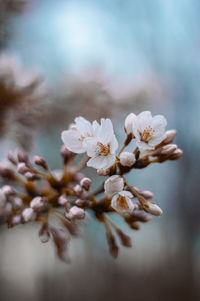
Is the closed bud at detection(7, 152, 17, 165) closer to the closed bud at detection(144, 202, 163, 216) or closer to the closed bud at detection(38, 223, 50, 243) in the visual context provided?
the closed bud at detection(38, 223, 50, 243)

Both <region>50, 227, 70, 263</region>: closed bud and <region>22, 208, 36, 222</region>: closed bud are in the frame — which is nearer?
<region>22, 208, 36, 222</region>: closed bud

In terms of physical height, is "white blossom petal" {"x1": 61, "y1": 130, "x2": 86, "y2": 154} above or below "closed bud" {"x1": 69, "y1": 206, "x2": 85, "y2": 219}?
above

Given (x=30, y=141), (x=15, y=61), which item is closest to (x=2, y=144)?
(x=30, y=141)

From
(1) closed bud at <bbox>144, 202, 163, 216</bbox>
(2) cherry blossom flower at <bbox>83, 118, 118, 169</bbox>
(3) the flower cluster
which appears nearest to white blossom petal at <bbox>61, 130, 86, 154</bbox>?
(3) the flower cluster

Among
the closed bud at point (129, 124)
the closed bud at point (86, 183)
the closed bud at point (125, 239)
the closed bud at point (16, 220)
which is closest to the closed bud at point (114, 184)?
the closed bud at point (86, 183)

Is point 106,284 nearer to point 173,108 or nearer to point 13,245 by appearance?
point 13,245

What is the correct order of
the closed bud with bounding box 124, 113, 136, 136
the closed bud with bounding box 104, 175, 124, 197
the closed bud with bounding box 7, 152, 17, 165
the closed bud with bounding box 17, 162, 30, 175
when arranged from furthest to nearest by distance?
the closed bud with bounding box 7, 152, 17, 165
the closed bud with bounding box 17, 162, 30, 175
the closed bud with bounding box 124, 113, 136, 136
the closed bud with bounding box 104, 175, 124, 197

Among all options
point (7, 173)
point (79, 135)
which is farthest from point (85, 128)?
point (7, 173)

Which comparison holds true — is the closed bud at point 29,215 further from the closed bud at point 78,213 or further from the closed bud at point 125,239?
the closed bud at point 125,239
